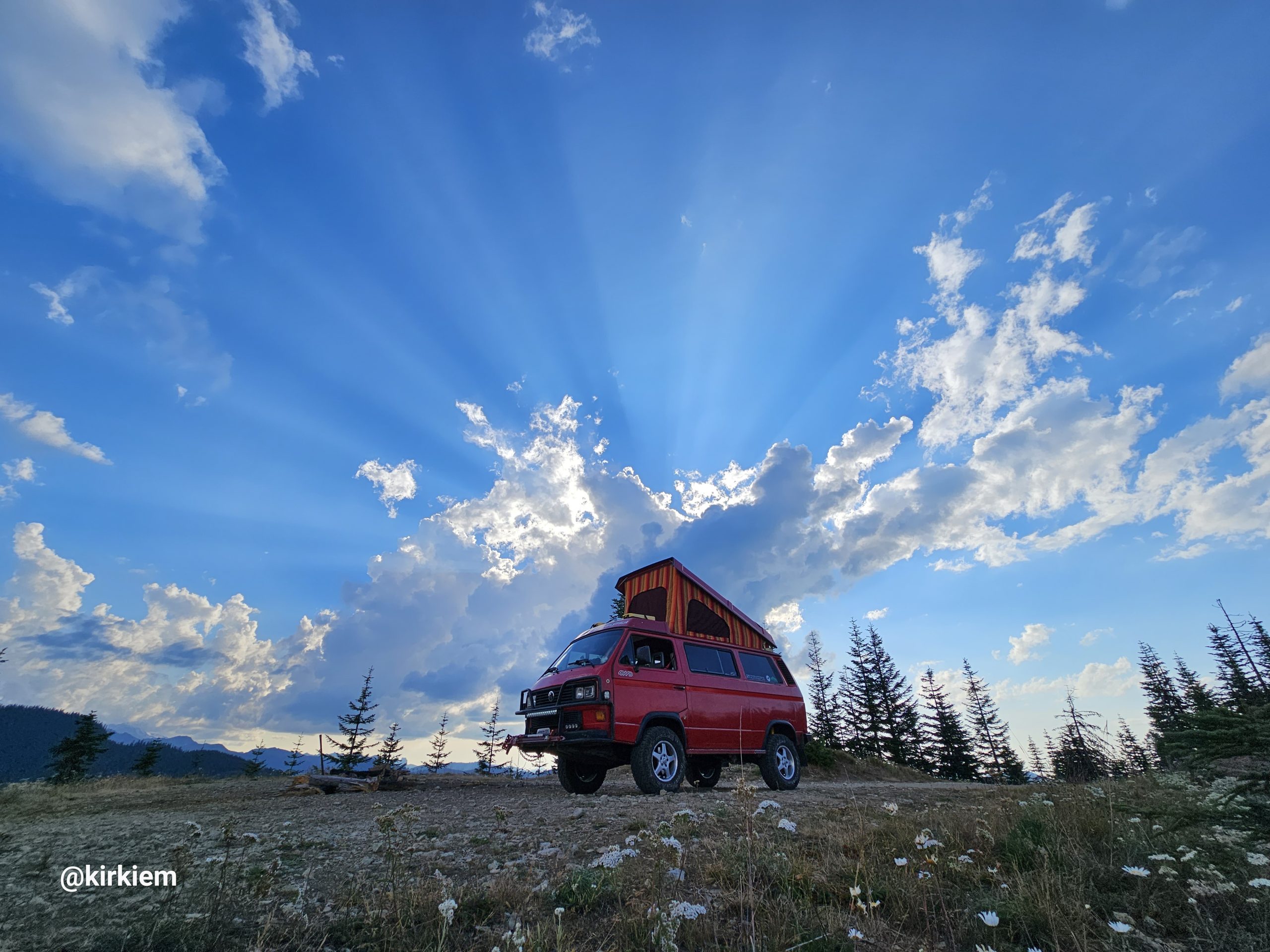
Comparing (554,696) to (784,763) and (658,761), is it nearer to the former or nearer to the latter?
(658,761)

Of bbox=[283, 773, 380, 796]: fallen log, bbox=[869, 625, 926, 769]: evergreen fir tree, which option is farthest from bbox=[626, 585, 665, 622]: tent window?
bbox=[869, 625, 926, 769]: evergreen fir tree

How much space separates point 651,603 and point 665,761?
5.74 meters

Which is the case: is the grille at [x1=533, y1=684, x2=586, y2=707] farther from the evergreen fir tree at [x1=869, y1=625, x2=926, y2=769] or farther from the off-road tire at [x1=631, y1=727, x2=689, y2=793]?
the evergreen fir tree at [x1=869, y1=625, x2=926, y2=769]

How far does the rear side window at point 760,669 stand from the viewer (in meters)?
10.7

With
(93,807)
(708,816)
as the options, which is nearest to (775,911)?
(708,816)

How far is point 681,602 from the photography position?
1423cm

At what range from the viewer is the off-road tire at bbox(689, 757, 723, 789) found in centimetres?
984

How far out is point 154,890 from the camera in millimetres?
3027

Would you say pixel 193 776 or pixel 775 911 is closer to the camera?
pixel 775 911

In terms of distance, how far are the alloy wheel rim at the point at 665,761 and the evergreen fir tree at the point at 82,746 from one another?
51014mm

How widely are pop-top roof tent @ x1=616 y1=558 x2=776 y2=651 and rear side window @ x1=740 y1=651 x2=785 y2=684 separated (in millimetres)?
1778

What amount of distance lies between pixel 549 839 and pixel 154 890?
2.52 m

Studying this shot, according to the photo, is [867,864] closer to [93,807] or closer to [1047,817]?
[1047,817]

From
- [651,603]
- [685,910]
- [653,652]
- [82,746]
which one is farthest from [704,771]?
[82,746]
